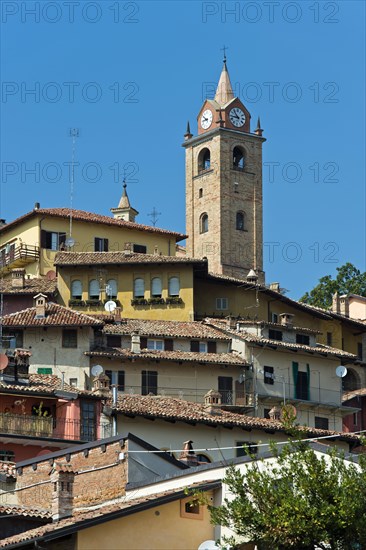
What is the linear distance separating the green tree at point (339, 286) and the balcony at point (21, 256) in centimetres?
2941

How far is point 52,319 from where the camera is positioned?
212ft

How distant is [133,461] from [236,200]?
68695 mm

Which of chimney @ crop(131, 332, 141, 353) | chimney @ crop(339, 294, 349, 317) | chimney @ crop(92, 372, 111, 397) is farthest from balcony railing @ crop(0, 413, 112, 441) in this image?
chimney @ crop(339, 294, 349, 317)

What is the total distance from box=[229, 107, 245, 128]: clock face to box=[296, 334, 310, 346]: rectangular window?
37803mm

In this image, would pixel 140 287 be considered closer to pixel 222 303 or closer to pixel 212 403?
pixel 222 303

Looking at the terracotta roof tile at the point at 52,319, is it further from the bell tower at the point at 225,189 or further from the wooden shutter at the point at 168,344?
the bell tower at the point at 225,189

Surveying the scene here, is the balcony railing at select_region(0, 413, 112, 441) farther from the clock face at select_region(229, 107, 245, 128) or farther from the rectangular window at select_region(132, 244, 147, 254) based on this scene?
the clock face at select_region(229, 107, 245, 128)

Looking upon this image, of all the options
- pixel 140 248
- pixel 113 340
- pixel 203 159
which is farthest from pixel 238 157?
pixel 113 340

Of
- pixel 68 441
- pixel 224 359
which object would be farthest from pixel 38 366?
pixel 68 441

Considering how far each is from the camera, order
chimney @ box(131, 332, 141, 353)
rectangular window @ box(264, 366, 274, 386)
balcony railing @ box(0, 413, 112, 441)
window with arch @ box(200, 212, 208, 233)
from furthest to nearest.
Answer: window with arch @ box(200, 212, 208, 233), rectangular window @ box(264, 366, 274, 386), chimney @ box(131, 332, 141, 353), balcony railing @ box(0, 413, 112, 441)

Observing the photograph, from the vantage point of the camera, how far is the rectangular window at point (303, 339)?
243 ft

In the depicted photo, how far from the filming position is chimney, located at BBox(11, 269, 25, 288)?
75688 mm

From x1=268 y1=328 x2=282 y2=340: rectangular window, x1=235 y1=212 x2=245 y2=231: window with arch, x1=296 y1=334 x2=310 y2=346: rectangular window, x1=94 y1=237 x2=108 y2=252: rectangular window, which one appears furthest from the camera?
x1=235 y1=212 x2=245 y2=231: window with arch

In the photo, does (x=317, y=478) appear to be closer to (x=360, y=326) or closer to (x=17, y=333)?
(x=17, y=333)
